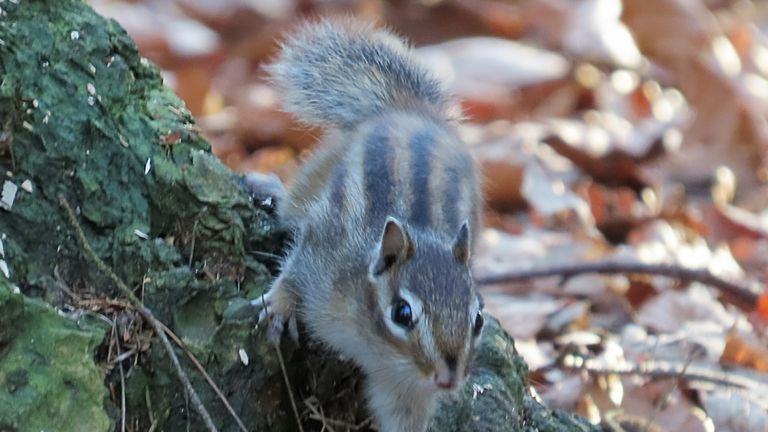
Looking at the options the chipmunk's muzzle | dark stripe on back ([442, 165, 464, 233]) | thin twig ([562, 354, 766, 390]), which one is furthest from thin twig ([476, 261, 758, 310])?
the chipmunk's muzzle

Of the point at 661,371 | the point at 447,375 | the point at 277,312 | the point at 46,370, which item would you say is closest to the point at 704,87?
the point at 661,371

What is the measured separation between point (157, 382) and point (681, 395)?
83.0 inches

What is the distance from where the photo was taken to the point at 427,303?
2.92 m

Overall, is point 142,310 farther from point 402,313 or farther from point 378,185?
point 378,185

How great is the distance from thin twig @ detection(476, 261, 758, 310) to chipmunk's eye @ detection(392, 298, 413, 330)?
1987mm

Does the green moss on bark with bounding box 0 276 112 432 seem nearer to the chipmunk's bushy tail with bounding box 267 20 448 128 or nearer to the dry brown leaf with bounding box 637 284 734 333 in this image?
the chipmunk's bushy tail with bounding box 267 20 448 128

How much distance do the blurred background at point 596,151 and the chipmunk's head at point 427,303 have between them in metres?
0.87

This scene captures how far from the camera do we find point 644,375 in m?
4.20

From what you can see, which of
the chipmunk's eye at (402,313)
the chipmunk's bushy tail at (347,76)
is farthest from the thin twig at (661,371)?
the chipmunk's eye at (402,313)

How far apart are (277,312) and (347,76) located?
3.86ft

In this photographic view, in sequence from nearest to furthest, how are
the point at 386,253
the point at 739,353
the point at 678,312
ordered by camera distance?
the point at 386,253, the point at 739,353, the point at 678,312

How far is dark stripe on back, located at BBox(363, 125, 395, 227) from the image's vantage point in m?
3.26

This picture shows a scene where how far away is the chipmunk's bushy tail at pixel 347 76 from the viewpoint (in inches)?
157

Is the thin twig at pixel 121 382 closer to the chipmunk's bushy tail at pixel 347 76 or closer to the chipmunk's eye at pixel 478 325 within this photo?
the chipmunk's eye at pixel 478 325
